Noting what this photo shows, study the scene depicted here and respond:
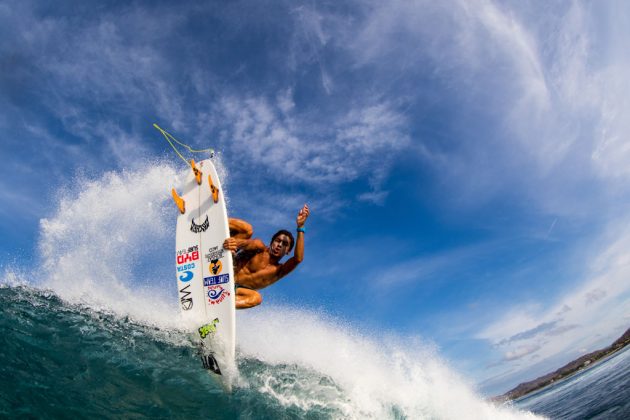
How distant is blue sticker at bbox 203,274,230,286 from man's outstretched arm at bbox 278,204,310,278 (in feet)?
4.61

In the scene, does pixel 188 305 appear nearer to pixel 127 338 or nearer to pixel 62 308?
pixel 127 338

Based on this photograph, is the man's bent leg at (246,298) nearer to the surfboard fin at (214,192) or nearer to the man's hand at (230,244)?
the man's hand at (230,244)

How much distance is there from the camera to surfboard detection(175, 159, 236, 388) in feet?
24.2

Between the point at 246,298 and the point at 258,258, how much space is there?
0.99 m

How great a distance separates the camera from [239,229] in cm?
900

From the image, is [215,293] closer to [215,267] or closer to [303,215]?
[215,267]

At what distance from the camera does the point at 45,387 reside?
4.88 meters

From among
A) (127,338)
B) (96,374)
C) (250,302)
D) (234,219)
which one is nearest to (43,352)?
(96,374)

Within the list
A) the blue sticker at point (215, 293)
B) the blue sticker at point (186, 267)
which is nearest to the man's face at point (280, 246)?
the blue sticker at point (215, 293)

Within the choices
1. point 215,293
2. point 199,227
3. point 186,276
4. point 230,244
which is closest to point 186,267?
point 186,276

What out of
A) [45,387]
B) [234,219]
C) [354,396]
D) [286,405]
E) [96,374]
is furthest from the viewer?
[234,219]

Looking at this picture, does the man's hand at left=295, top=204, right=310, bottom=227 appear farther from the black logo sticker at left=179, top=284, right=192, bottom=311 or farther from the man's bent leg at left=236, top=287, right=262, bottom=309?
the black logo sticker at left=179, top=284, right=192, bottom=311

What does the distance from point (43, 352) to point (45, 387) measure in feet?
3.11

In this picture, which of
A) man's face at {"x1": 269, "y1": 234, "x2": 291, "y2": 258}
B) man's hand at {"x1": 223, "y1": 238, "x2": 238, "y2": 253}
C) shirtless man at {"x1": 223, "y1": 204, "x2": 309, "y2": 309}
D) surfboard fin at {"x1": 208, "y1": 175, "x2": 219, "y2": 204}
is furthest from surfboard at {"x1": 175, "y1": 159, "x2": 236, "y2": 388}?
man's face at {"x1": 269, "y1": 234, "x2": 291, "y2": 258}
